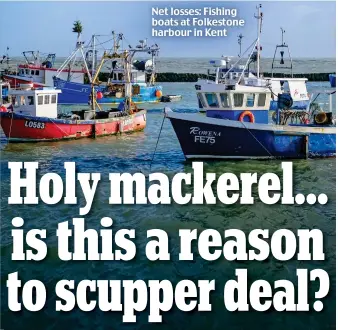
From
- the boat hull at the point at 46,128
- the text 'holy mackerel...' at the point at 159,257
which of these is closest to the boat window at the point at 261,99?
the text 'holy mackerel...' at the point at 159,257

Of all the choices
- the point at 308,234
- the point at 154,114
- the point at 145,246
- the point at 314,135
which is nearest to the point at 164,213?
the point at 145,246

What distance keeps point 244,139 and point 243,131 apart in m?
0.33

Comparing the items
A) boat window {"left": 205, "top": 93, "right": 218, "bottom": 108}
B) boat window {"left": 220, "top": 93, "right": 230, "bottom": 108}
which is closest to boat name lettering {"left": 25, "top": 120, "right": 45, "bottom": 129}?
boat window {"left": 205, "top": 93, "right": 218, "bottom": 108}

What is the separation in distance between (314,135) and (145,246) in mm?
11264

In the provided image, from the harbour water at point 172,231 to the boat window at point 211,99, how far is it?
2367 mm

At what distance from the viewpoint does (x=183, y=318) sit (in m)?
7.91

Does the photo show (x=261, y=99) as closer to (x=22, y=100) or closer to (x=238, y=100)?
(x=238, y=100)

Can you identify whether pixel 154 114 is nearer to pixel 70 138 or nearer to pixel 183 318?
pixel 70 138

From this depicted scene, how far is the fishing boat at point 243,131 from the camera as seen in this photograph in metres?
19.2

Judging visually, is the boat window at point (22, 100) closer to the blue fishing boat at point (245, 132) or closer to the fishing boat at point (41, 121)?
the fishing boat at point (41, 121)

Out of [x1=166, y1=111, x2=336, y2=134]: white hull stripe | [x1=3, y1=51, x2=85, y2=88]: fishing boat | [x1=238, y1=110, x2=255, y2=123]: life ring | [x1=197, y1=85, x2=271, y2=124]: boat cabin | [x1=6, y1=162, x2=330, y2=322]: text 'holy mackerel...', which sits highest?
[x1=3, y1=51, x2=85, y2=88]: fishing boat

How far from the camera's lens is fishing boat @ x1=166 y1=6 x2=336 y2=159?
62.8ft

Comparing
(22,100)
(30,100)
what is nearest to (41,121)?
(30,100)

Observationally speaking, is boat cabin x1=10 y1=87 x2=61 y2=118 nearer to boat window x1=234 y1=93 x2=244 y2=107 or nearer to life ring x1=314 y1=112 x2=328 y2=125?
boat window x1=234 y1=93 x2=244 y2=107
